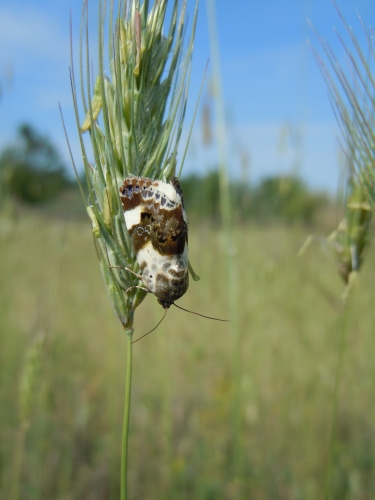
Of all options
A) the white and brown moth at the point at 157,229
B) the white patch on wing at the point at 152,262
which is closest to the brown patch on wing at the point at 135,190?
the white and brown moth at the point at 157,229

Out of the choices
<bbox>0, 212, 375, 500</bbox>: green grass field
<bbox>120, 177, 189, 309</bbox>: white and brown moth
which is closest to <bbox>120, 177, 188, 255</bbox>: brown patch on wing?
<bbox>120, 177, 189, 309</bbox>: white and brown moth

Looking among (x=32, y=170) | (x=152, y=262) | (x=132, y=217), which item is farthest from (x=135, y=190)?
(x=32, y=170)

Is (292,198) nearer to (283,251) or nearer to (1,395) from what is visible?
(283,251)

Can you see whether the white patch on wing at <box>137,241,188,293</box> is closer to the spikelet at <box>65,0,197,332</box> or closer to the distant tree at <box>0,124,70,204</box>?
the spikelet at <box>65,0,197,332</box>

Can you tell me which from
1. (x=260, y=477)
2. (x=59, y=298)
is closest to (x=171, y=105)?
(x=260, y=477)

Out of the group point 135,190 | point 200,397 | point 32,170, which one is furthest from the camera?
point 32,170

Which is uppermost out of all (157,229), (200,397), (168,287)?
(157,229)

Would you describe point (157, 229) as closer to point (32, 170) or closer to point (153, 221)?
point (153, 221)
